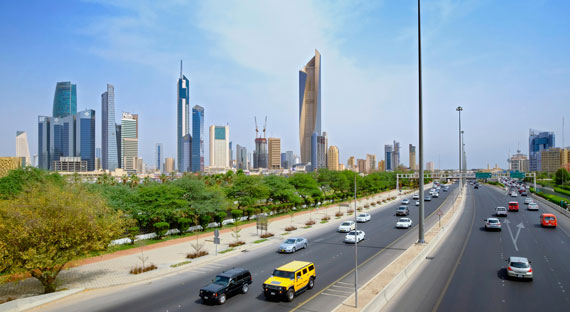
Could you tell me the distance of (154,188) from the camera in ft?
121

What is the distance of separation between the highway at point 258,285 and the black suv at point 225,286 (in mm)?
372

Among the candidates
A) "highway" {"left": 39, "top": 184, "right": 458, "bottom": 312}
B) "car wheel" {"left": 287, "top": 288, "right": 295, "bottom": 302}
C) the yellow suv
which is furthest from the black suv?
"car wheel" {"left": 287, "top": 288, "right": 295, "bottom": 302}

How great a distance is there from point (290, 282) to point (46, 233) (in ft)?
43.5

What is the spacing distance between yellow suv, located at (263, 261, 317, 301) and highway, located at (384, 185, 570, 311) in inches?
184

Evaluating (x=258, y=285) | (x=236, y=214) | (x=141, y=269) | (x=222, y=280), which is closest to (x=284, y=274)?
(x=258, y=285)

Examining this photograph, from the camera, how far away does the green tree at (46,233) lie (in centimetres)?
1744

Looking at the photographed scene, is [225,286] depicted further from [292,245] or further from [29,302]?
[292,245]

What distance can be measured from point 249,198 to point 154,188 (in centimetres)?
1632

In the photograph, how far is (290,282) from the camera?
59.2 ft

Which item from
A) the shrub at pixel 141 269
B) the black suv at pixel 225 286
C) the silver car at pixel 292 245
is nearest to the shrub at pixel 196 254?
the shrub at pixel 141 269

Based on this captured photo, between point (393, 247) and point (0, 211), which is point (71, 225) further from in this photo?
point (393, 247)

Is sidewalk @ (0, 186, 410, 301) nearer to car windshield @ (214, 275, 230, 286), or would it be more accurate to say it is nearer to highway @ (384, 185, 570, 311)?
car windshield @ (214, 275, 230, 286)

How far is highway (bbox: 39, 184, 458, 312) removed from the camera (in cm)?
1742

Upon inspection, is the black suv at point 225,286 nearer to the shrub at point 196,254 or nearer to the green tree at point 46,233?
the green tree at point 46,233
